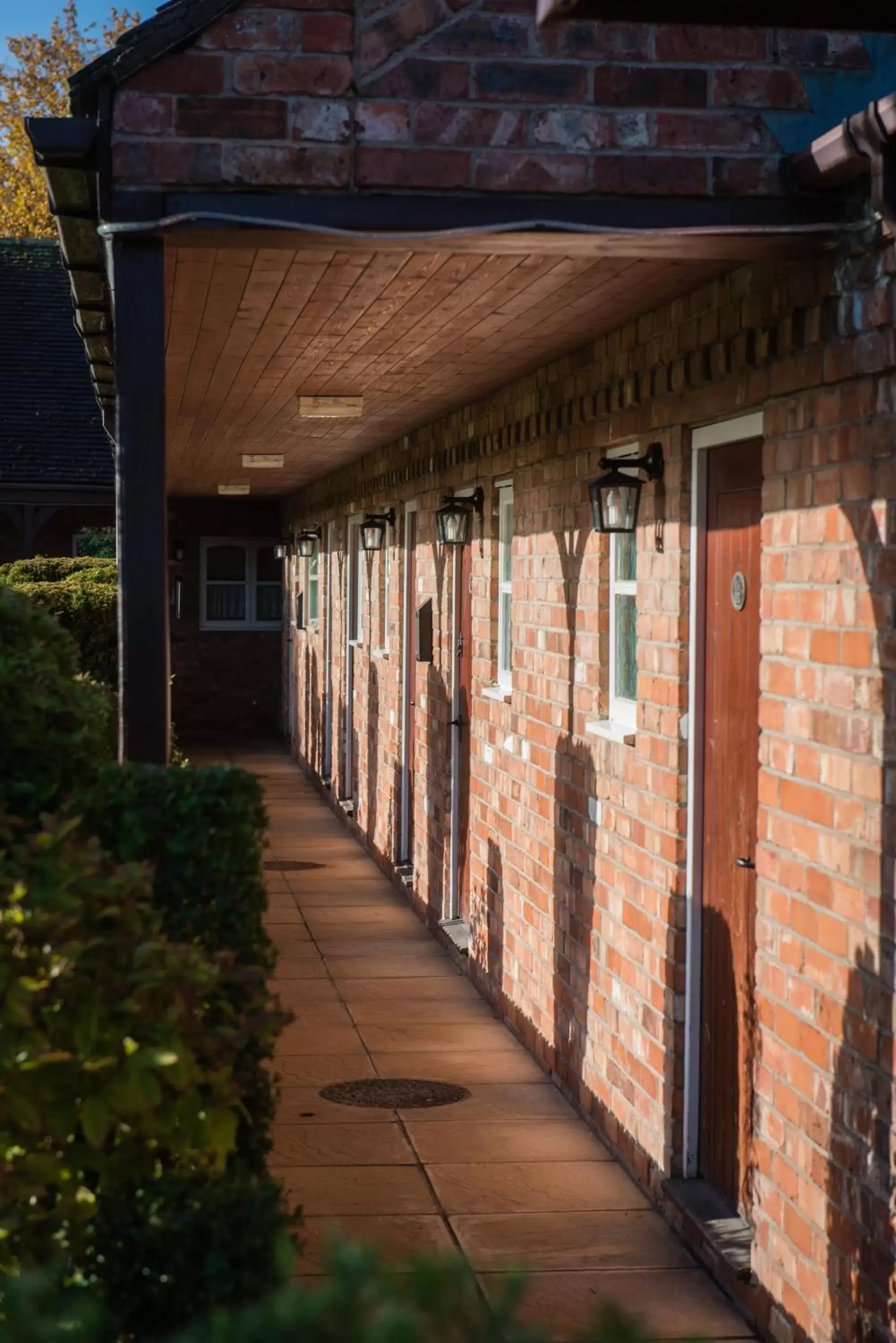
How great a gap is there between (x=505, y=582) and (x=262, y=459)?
195 inches

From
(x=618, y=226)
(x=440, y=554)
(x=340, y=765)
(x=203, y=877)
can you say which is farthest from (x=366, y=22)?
(x=340, y=765)

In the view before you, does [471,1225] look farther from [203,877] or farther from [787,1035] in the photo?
[203,877]

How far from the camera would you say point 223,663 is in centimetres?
2447

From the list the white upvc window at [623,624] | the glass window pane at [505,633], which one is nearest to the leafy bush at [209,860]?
the white upvc window at [623,624]

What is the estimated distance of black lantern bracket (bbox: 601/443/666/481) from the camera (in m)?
6.09

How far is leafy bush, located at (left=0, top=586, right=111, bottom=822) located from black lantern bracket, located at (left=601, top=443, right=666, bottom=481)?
2419 millimetres

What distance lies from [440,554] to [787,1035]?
21.3 feet

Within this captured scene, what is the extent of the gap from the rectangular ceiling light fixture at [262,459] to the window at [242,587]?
1023 cm

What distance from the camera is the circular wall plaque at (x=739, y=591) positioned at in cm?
535

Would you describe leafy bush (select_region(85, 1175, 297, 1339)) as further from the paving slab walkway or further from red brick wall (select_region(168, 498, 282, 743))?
red brick wall (select_region(168, 498, 282, 743))

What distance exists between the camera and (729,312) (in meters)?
5.31

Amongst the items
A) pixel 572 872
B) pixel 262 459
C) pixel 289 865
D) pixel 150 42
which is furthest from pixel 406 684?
pixel 150 42

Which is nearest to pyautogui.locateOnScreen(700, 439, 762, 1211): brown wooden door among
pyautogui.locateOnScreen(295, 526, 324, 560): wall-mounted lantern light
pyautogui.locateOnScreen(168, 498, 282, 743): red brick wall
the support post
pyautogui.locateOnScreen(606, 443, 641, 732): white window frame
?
pyautogui.locateOnScreen(606, 443, 641, 732): white window frame

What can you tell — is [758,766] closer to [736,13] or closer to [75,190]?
[75,190]
